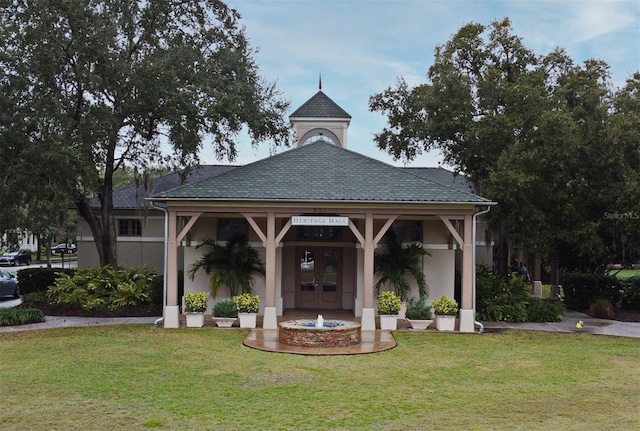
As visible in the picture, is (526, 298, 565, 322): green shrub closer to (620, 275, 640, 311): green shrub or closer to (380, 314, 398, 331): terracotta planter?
(620, 275, 640, 311): green shrub

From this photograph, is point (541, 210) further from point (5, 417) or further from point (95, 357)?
point (5, 417)

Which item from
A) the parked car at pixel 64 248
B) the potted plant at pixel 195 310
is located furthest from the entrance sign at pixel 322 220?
the parked car at pixel 64 248

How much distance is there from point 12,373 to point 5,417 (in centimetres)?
295

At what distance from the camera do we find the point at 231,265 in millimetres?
18188

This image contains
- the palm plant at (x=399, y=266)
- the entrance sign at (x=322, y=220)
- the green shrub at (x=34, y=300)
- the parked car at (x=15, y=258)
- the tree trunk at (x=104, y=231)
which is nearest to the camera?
the entrance sign at (x=322, y=220)

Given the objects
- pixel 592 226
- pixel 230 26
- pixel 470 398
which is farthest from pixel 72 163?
pixel 592 226

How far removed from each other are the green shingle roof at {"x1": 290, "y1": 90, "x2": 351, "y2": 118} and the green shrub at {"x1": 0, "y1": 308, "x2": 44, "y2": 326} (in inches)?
468

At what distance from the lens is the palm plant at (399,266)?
18125 millimetres

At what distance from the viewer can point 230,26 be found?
2247 centimetres

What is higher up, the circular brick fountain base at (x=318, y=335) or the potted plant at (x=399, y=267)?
the potted plant at (x=399, y=267)

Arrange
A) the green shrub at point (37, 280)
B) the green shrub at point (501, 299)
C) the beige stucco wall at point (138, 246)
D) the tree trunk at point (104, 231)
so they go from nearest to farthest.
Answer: the green shrub at point (501, 299) → the tree trunk at point (104, 231) → the green shrub at point (37, 280) → the beige stucco wall at point (138, 246)

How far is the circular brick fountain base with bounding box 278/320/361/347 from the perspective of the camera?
13578mm

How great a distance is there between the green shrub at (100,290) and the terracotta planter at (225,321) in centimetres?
395

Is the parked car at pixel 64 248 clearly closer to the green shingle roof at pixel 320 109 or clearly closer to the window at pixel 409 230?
the green shingle roof at pixel 320 109
